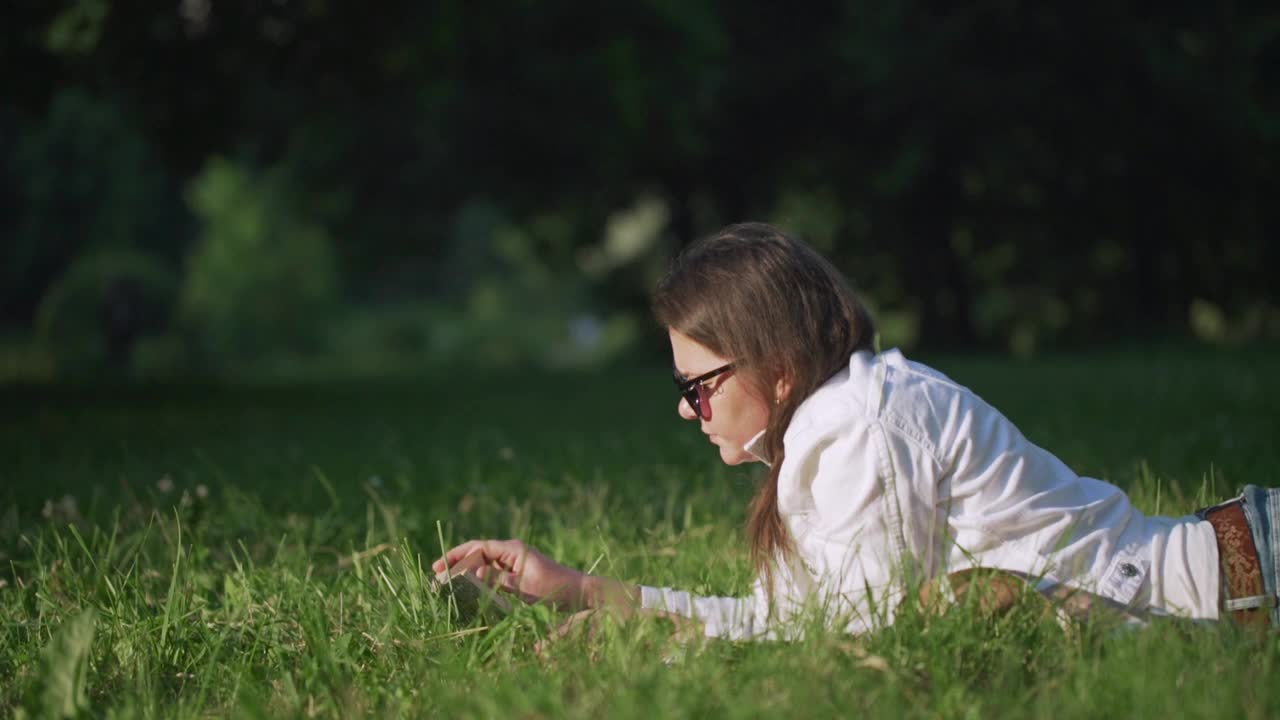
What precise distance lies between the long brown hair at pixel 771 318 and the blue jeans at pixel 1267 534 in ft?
2.93

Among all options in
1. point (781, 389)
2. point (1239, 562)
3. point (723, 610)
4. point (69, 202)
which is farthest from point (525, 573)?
point (69, 202)

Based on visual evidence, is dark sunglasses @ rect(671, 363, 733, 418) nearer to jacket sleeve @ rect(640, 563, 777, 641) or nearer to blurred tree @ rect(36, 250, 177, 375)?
jacket sleeve @ rect(640, 563, 777, 641)

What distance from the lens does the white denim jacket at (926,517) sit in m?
2.56

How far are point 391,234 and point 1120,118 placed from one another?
13081mm

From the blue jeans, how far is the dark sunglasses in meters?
1.17

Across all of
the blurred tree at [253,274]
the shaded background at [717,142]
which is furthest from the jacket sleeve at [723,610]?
the blurred tree at [253,274]

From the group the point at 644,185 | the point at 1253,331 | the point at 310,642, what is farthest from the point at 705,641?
the point at 1253,331

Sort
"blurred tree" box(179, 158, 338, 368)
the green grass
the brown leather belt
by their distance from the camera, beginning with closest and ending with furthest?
the green grass → the brown leather belt → "blurred tree" box(179, 158, 338, 368)

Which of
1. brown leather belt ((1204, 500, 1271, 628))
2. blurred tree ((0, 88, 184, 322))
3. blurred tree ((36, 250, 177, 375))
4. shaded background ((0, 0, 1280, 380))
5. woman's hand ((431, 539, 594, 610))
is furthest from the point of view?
blurred tree ((0, 88, 184, 322))

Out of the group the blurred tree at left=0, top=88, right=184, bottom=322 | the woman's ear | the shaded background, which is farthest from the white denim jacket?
the blurred tree at left=0, top=88, right=184, bottom=322

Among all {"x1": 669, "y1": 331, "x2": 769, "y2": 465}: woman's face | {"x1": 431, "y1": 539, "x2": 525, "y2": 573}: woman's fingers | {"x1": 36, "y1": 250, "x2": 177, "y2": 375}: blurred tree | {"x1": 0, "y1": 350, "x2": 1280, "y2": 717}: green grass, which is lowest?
{"x1": 0, "y1": 350, "x2": 1280, "y2": 717}: green grass

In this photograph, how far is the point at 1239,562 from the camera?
8.89 feet

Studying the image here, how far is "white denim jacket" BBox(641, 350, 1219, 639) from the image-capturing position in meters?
2.56

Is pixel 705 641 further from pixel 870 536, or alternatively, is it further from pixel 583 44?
pixel 583 44
